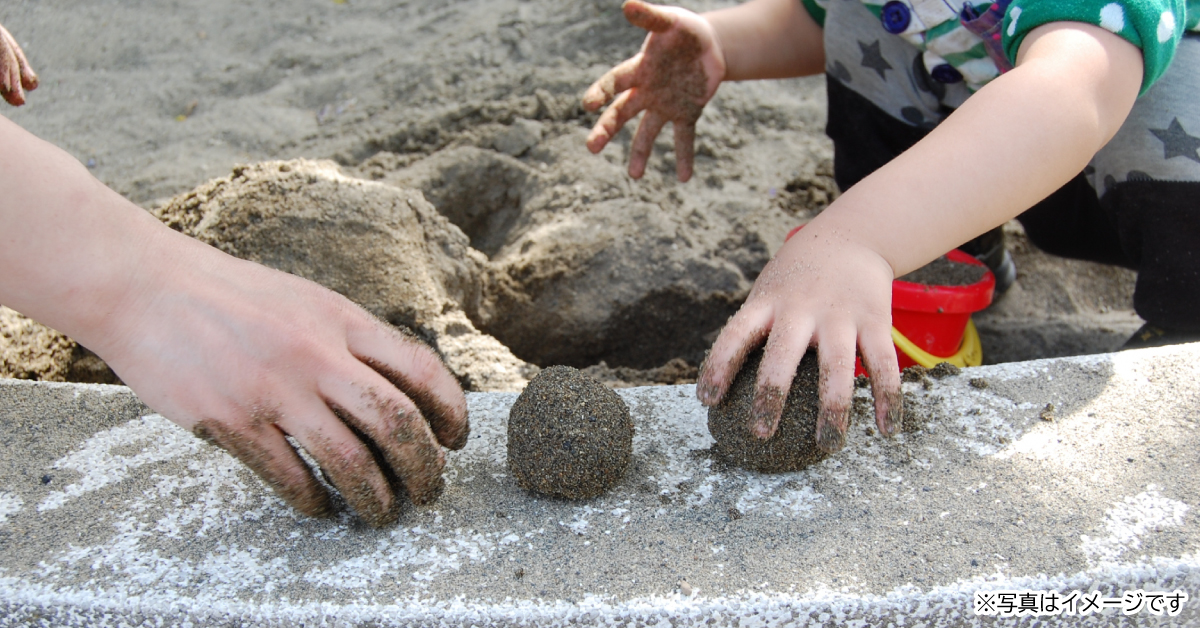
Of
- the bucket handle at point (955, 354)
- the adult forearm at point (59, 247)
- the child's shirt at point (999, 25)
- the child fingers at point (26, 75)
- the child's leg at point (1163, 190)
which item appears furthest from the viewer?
the child fingers at point (26, 75)

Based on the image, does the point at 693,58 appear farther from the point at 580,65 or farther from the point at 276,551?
the point at 276,551

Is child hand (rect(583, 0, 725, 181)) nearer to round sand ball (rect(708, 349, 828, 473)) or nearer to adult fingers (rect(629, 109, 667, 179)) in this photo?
adult fingers (rect(629, 109, 667, 179))

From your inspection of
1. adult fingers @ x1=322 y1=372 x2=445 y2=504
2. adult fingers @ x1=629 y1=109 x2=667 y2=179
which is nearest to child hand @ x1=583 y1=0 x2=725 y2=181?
adult fingers @ x1=629 y1=109 x2=667 y2=179

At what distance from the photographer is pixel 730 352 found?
1.31 meters

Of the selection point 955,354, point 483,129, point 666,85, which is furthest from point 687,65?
point 955,354

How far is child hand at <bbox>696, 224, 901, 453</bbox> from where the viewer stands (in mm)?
1259

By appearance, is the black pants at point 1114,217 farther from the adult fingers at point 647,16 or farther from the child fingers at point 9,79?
the child fingers at point 9,79

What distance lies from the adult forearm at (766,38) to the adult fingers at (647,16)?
204 millimetres

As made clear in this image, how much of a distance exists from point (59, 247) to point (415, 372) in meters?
0.52

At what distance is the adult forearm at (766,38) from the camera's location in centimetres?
245

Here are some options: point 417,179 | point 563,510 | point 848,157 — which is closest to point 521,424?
point 563,510

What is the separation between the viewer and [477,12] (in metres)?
3.66

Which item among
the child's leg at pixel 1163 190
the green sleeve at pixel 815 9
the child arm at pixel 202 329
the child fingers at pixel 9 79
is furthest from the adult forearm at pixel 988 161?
the child fingers at pixel 9 79

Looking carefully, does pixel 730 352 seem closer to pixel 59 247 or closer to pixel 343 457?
pixel 343 457
